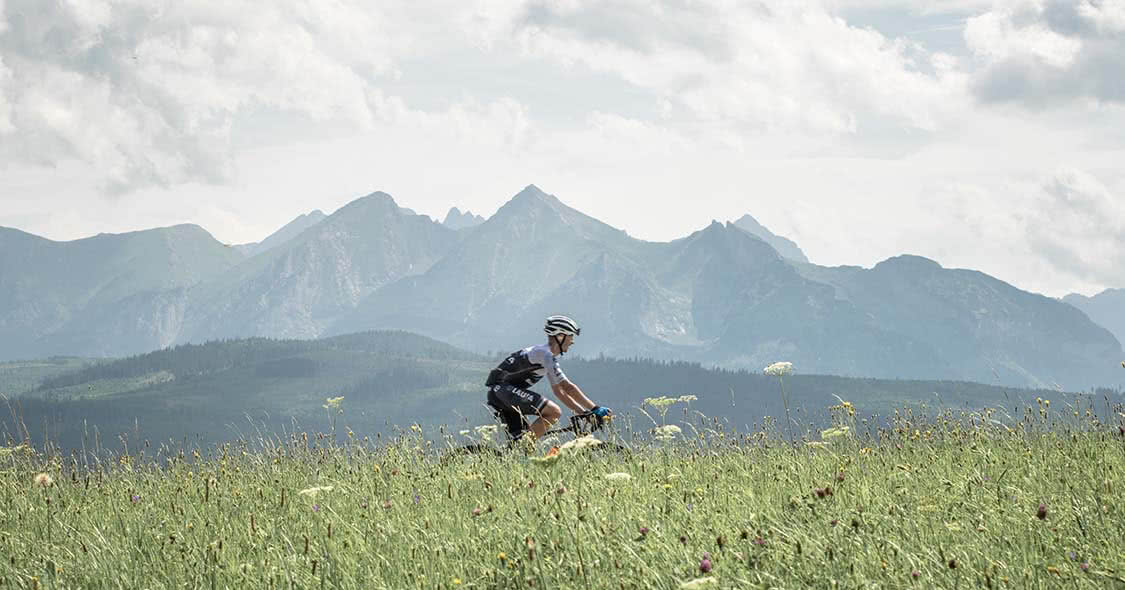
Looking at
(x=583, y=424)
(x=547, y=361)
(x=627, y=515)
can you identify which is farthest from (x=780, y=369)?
(x=547, y=361)

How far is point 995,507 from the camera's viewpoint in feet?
18.6

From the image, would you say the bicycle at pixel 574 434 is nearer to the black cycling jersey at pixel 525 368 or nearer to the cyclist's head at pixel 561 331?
the black cycling jersey at pixel 525 368

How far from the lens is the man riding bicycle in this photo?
10.7 meters

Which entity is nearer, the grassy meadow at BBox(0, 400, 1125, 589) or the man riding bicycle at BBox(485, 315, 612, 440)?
the grassy meadow at BBox(0, 400, 1125, 589)

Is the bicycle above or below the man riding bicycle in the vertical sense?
below

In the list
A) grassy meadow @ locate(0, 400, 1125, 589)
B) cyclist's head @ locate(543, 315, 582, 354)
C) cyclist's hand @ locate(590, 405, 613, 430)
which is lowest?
grassy meadow @ locate(0, 400, 1125, 589)

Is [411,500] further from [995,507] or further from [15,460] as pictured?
[15,460]

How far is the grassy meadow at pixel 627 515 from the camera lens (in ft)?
15.7

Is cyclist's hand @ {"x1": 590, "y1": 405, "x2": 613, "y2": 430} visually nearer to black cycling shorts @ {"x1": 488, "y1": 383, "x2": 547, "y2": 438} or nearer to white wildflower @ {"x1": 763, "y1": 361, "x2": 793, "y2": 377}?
black cycling shorts @ {"x1": 488, "y1": 383, "x2": 547, "y2": 438}

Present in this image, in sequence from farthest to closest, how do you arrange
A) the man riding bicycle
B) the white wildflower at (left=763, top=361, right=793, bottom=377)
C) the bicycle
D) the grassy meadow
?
the man riding bicycle, the bicycle, the white wildflower at (left=763, top=361, right=793, bottom=377), the grassy meadow

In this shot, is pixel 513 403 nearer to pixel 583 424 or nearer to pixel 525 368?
pixel 525 368

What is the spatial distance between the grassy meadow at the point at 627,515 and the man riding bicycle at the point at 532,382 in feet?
3.54

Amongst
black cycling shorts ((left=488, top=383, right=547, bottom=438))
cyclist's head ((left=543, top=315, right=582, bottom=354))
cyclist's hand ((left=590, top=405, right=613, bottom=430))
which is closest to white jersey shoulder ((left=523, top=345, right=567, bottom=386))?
cyclist's head ((left=543, top=315, right=582, bottom=354))

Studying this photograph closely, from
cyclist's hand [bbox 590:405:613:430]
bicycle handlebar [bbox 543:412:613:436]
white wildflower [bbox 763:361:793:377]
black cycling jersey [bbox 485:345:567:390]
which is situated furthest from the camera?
black cycling jersey [bbox 485:345:567:390]
